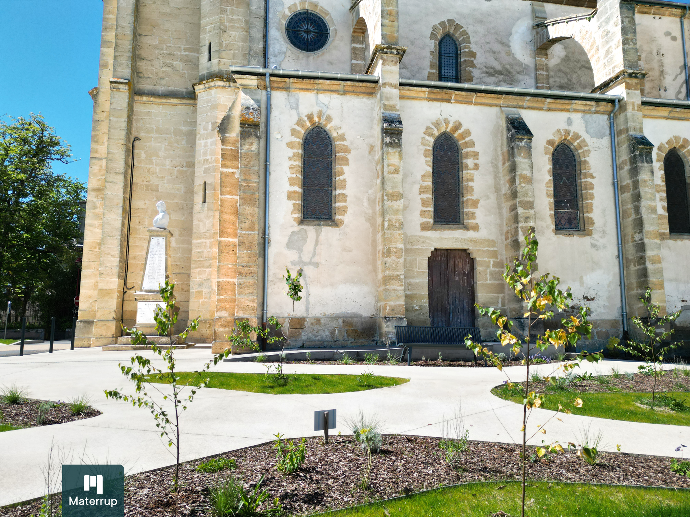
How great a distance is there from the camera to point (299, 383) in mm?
7742

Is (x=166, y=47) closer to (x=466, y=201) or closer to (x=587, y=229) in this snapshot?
(x=466, y=201)

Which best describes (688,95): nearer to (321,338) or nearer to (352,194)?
(352,194)

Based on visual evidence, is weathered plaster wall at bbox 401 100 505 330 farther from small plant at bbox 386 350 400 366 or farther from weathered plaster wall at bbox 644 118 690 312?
weathered plaster wall at bbox 644 118 690 312

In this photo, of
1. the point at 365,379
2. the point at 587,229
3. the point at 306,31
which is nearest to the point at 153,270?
the point at 365,379

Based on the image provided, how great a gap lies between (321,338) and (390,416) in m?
6.75

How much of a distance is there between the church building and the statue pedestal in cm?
13

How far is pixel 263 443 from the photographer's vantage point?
455 centimetres

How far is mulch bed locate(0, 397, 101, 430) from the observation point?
527cm

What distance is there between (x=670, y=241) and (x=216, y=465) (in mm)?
15298

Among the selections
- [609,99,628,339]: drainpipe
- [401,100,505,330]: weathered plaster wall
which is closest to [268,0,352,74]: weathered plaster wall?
[401,100,505,330]: weathered plaster wall

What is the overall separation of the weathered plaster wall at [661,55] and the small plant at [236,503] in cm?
1966

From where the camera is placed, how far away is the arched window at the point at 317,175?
43.1 feet

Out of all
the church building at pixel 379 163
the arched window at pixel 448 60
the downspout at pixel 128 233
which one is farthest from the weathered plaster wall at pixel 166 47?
the arched window at pixel 448 60

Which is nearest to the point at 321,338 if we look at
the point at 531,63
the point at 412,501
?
the point at 412,501
